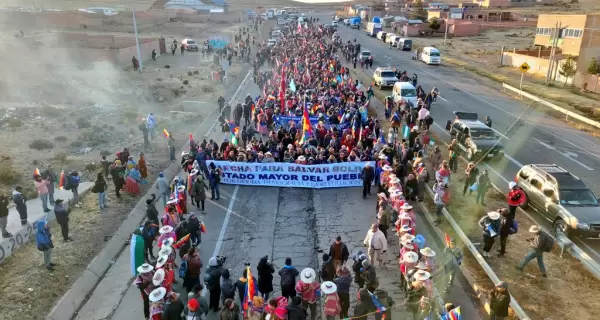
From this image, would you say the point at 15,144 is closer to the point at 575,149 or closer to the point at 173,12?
the point at 575,149

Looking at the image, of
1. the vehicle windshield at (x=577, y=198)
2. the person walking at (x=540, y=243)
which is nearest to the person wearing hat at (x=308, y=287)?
the person walking at (x=540, y=243)

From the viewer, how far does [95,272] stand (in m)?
11.4

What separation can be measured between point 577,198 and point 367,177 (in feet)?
20.8

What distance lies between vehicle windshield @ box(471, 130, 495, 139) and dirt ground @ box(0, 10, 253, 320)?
43.9 feet

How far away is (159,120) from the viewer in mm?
26297

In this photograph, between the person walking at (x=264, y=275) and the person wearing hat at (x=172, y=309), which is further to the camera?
the person walking at (x=264, y=275)

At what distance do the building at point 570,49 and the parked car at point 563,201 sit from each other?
77.3ft

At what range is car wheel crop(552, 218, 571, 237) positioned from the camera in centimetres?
1250

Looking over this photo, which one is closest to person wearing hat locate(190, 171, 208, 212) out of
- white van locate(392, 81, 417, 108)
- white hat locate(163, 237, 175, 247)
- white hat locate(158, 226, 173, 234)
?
white hat locate(158, 226, 173, 234)

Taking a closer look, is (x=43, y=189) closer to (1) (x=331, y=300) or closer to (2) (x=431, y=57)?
(1) (x=331, y=300)

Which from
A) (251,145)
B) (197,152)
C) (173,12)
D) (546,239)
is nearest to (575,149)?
(546,239)

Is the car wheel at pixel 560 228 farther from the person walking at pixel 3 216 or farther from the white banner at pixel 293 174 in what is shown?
the person walking at pixel 3 216

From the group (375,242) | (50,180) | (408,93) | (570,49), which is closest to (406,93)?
(408,93)

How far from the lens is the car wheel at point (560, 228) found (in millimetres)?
12500
